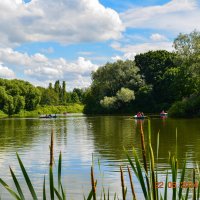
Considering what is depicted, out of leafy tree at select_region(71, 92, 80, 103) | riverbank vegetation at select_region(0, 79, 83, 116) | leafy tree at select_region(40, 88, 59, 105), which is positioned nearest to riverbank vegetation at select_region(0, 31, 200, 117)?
riverbank vegetation at select_region(0, 79, 83, 116)

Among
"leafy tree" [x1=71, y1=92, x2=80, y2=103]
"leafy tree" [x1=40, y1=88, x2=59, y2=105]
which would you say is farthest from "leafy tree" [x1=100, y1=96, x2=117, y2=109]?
"leafy tree" [x1=71, y1=92, x2=80, y2=103]

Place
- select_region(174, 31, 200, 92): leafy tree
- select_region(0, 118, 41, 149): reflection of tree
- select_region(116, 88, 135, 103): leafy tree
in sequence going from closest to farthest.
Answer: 1. select_region(0, 118, 41, 149): reflection of tree
2. select_region(174, 31, 200, 92): leafy tree
3. select_region(116, 88, 135, 103): leafy tree

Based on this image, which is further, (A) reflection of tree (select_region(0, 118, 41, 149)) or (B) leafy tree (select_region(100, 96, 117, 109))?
(B) leafy tree (select_region(100, 96, 117, 109))

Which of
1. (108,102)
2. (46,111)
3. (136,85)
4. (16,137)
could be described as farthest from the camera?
(46,111)

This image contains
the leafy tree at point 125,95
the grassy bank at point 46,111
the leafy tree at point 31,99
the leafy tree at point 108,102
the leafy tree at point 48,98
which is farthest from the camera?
the leafy tree at point 48,98

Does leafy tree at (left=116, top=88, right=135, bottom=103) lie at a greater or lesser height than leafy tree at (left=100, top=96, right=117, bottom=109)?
greater

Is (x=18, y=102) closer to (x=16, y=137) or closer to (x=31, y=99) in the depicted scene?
(x=31, y=99)

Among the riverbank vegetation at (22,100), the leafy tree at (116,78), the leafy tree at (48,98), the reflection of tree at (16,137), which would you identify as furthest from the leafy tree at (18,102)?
the reflection of tree at (16,137)

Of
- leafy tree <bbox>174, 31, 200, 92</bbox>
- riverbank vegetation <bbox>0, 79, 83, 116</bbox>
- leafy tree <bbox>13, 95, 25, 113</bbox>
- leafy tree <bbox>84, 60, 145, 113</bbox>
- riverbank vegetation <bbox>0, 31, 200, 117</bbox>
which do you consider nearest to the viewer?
leafy tree <bbox>174, 31, 200, 92</bbox>

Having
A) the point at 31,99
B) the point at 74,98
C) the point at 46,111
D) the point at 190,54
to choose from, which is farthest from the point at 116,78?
the point at 74,98

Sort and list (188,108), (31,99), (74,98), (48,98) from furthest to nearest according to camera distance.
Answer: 1. (74,98)
2. (48,98)
3. (31,99)
4. (188,108)

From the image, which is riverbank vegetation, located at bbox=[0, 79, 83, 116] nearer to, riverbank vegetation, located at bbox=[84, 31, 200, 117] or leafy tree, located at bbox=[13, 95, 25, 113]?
leafy tree, located at bbox=[13, 95, 25, 113]

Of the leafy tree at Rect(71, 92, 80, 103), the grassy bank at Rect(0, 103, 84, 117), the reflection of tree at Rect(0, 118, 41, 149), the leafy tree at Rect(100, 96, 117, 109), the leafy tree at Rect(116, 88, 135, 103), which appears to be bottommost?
the reflection of tree at Rect(0, 118, 41, 149)

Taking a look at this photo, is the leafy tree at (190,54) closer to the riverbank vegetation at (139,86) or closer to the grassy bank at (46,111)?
the riverbank vegetation at (139,86)
